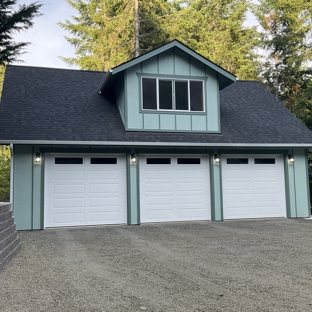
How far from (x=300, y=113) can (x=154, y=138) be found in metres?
9.73

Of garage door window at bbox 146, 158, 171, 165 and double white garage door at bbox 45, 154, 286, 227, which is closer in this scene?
double white garage door at bbox 45, 154, 286, 227

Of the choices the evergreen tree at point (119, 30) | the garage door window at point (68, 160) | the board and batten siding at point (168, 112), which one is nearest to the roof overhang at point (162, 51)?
the board and batten siding at point (168, 112)

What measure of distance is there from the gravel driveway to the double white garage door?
154cm

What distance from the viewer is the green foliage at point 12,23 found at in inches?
430

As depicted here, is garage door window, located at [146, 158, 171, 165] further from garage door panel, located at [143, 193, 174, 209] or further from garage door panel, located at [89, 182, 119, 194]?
garage door panel, located at [89, 182, 119, 194]

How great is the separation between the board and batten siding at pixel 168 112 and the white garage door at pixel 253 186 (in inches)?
53.6

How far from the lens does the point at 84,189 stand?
388 inches

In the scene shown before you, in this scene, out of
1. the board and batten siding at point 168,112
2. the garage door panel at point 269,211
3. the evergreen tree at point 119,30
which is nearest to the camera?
the board and batten siding at point 168,112

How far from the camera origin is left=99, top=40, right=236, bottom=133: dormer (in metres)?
10.4

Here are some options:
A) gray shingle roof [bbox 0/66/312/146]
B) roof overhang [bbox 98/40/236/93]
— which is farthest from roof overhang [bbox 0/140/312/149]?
roof overhang [bbox 98/40/236/93]

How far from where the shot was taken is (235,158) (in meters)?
11.1

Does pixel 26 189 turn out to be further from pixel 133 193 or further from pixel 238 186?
pixel 238 186

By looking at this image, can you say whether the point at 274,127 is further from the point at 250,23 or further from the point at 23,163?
the point at 250,23

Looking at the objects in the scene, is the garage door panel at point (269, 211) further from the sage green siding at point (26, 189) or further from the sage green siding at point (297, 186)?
the sage green siding at point (26, 189)
